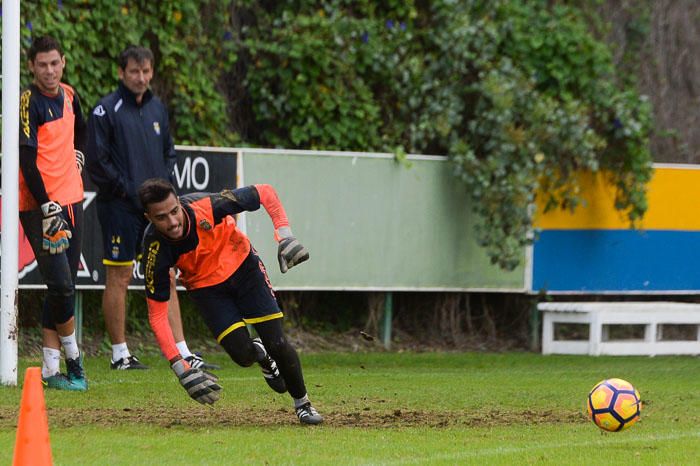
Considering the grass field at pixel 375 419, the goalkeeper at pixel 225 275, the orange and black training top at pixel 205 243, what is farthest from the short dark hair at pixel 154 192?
the grass field at pixel 375 419

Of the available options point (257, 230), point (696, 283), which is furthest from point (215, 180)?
point (696, 283)

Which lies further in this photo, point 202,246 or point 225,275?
point 225,275

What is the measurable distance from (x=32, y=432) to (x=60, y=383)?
3.82m

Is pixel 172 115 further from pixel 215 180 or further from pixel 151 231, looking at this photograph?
pixel 151 231

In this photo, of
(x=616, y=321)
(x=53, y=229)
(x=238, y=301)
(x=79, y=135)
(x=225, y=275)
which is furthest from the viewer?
(x=616, y=321)

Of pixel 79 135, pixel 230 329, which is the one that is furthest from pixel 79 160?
pixel 230 329

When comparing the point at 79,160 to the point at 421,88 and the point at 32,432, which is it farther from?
the point at 421,88

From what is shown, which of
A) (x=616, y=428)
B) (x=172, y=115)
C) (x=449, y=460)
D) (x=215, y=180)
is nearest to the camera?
(x=449, y=460)

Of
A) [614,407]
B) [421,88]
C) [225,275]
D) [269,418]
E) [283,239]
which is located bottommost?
[269,418]

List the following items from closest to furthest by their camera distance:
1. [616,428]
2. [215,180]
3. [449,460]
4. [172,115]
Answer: [449,460], [616,428], [215,180], [172,115]

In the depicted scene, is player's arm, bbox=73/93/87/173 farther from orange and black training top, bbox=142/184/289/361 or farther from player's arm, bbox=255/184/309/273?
player's arm, bbox=255/184/309/273

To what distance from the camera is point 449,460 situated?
6910 millimetres

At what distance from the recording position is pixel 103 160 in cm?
1084

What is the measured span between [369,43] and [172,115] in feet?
7.99
